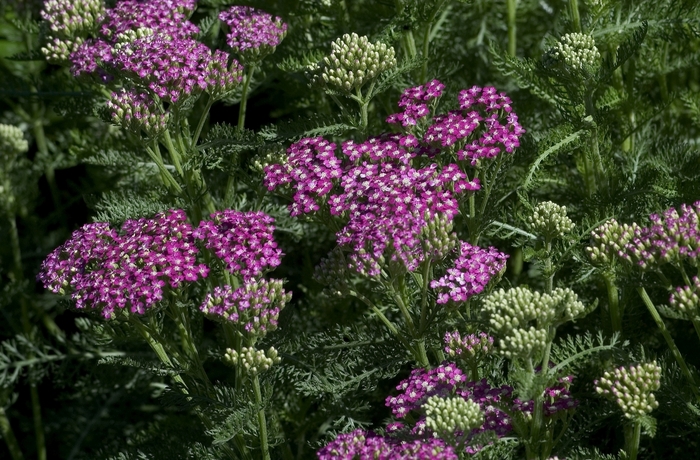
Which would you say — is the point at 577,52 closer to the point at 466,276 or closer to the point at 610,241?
the point at 610,241

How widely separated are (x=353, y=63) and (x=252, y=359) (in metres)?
1.24

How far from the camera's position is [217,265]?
3.78m

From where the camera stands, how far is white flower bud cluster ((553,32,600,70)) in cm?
370

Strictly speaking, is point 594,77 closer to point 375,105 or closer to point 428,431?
point 428,431

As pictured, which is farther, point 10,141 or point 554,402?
point 10,141

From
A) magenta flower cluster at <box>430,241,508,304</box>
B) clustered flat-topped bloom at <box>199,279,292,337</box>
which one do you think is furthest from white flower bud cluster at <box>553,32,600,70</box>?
clustered flat-topped bloom at <box>199,279,292,337</box>

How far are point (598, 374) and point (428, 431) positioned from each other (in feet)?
4.70

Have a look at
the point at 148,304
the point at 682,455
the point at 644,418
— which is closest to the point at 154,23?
the point at 148,304

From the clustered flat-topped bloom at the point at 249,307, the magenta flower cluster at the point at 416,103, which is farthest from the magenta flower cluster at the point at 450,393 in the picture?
the magenta flower cluster at the point at 416,103

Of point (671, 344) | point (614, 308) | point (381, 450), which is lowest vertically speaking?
point (614, 308)

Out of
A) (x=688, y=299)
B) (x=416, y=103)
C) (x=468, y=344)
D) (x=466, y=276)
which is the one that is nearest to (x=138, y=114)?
(x=416, y=103)

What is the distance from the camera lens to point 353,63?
147 inches

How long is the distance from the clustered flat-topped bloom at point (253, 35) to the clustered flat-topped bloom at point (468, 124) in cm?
73

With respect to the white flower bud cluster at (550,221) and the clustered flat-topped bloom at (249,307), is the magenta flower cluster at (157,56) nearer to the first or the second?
the clustered flat-topped bloom at (249,307)
